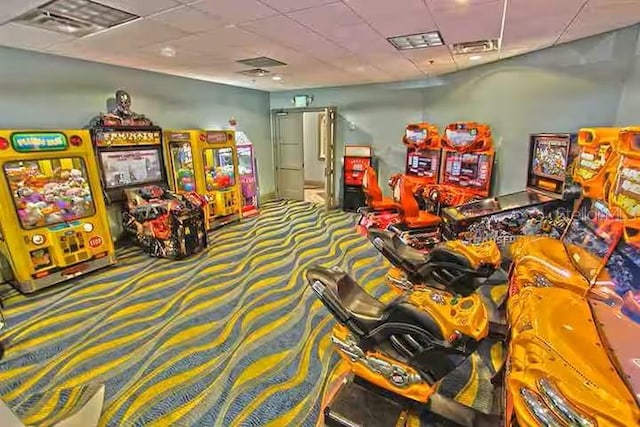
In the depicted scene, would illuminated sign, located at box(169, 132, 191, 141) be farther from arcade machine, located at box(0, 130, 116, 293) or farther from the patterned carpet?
the patterned carpet

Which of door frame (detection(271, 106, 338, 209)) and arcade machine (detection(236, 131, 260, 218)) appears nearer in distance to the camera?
arcade machine (detection(236, 131, 260, 218))

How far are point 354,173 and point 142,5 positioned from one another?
4.70m

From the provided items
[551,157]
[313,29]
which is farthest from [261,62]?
[551,157]

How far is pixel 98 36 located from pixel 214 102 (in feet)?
10.2

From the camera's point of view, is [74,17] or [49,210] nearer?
[74,17]

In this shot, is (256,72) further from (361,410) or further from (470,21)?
(361,410)

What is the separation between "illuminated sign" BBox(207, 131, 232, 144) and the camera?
5.44 m

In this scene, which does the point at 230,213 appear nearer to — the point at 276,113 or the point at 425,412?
the point at 276,113

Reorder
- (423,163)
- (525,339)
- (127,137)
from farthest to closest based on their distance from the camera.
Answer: (423,163) → (127,137) → (525,339)

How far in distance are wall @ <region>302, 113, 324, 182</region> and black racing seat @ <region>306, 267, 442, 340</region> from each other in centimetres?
750

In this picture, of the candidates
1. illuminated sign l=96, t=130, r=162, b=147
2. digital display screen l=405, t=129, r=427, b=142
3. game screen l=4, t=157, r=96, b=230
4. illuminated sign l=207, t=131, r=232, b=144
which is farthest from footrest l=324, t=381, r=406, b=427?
illuminated sign l=207, t=131, r=232, b=144

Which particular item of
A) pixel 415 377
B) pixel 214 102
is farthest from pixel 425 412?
pixel 214 102

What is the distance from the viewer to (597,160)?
81.9 inches

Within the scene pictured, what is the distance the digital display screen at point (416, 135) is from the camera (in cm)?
512
